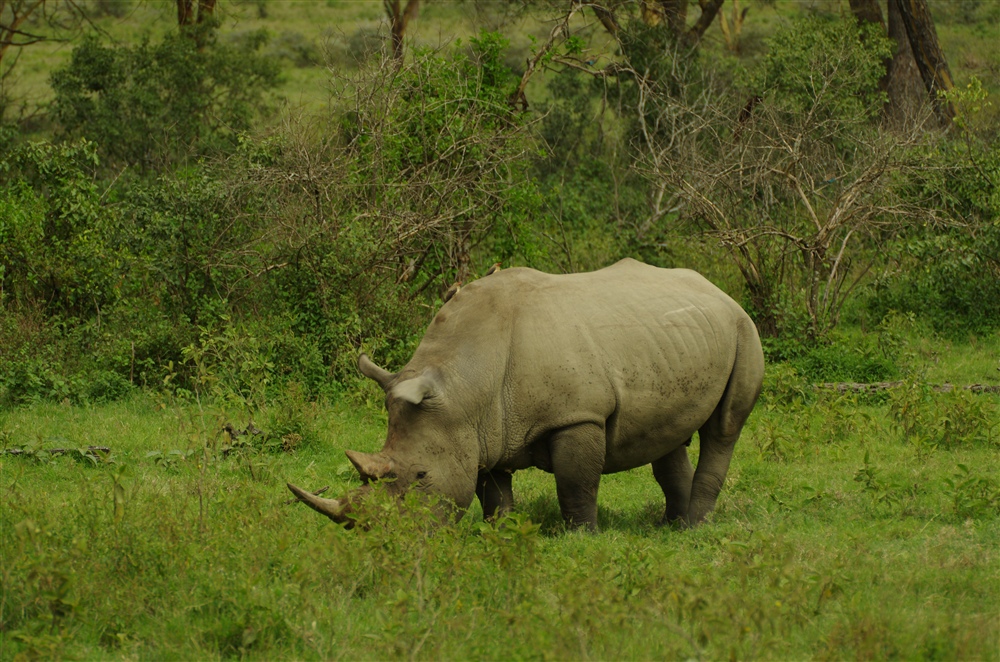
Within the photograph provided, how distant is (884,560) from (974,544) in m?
0.71

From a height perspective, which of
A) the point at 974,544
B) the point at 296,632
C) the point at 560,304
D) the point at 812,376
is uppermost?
the point at 560,304

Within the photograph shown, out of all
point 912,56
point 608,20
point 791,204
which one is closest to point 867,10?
point 912,56

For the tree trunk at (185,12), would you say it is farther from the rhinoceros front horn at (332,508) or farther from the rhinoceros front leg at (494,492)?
the rhinoceros front horn at (332,508)

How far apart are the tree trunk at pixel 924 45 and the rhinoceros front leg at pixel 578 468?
1628 cm

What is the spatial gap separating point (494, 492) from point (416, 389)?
4.52 feet

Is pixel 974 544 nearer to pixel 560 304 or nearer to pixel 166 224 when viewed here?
pixel 560 304

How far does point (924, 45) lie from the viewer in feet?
69.9

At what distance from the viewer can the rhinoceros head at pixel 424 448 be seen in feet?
22.6

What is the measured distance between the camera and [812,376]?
41.4 ft

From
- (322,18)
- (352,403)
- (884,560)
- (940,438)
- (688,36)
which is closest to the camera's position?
(884,560)

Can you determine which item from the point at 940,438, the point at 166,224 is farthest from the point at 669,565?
the point at 166,224

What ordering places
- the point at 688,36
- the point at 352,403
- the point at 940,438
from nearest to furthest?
the point at 940,438
the point at 352,403
the point at 688,36

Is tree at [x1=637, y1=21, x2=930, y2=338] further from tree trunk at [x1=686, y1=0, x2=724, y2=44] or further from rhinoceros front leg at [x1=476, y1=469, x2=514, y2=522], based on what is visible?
rhinoceros front leg at [x1=476, y1=469, x2=514, y2=522]

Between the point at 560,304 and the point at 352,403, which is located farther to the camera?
the point at 352,403
